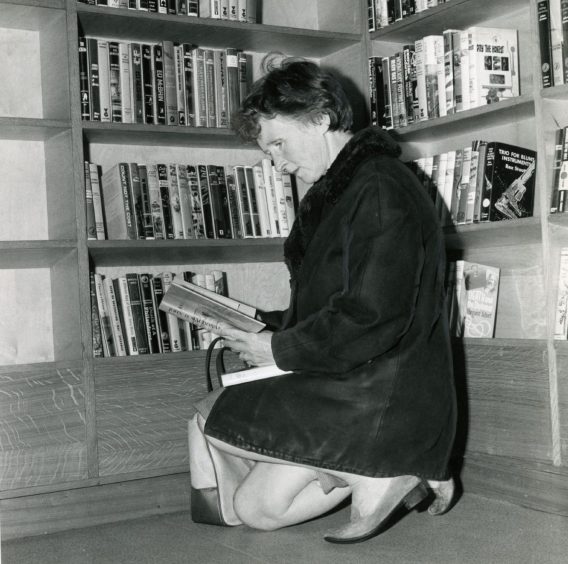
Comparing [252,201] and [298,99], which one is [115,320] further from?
[298,99]

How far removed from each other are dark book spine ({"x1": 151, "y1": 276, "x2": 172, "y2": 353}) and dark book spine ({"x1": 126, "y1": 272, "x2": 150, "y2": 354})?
1.7 inches

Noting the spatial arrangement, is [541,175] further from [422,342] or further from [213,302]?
[213,302]

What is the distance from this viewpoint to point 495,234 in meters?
2.49

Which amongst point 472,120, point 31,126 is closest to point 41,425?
point 31,126

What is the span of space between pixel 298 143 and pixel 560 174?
0.73 metres

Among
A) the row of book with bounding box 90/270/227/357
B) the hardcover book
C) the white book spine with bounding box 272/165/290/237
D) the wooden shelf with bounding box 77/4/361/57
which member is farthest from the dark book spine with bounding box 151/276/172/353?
the hardcover book

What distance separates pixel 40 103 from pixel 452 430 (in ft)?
5.25

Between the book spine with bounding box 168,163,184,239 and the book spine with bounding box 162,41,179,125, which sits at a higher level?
the book spine with bounding box 162,41,179,125

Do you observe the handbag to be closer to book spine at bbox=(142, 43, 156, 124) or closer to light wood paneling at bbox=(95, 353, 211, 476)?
light wood paneling at bbox=(95, 353, 211, 476)

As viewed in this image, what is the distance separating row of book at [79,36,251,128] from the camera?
2486 millimetres

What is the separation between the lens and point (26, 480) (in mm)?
2287

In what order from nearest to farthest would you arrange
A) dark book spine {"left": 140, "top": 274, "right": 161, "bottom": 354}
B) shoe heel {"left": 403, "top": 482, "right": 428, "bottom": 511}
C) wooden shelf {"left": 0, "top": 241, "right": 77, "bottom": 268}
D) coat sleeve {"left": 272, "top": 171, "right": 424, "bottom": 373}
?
coat sleeve {"left": 272, "top": 171, "right": 424, "bottom": 373}, shoe heel {"left": 403, "top": 482, "right": 428, "bottom": 511}, wooden shelf {"left": 0, "top": 241, "right": 77, "bottom": 268}, dark book spine {"left": 140, "top": 274, "right": 161, "bottom": 354}

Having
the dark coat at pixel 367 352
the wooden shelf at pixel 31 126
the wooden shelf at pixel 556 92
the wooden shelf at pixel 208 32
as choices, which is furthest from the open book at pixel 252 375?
the wooden shelf at pixel 208 32

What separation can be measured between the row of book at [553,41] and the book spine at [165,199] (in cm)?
111
